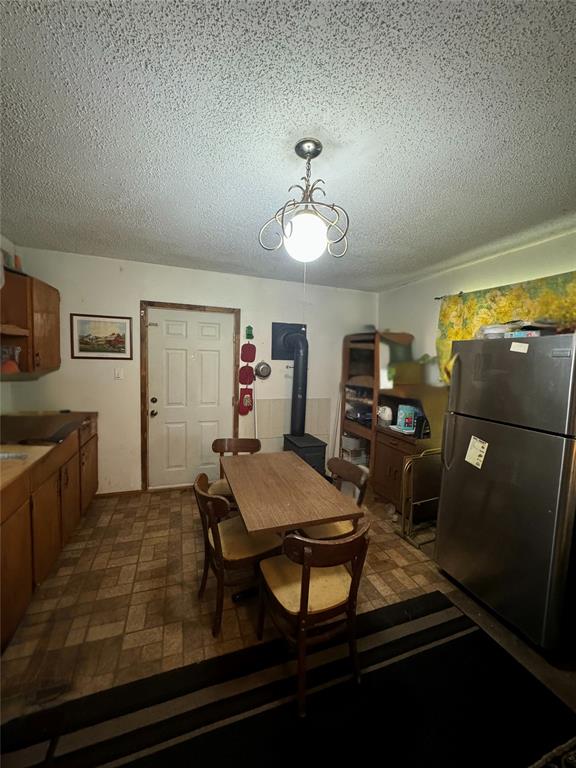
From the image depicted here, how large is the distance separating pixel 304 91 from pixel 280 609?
196 cm

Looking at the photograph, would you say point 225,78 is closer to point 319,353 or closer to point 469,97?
point 469,97

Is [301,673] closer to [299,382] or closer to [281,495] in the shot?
[281,495]

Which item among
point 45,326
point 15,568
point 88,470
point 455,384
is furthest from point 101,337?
point 455,384

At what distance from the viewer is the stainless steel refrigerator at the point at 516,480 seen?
4.63 ft

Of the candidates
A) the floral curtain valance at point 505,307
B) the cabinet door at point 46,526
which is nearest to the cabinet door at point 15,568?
the cabinet door at point 46,526

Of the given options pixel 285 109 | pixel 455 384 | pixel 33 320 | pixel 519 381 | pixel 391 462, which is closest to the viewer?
pixel 285 109

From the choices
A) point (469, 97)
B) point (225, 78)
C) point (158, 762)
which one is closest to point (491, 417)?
point (469, 97)

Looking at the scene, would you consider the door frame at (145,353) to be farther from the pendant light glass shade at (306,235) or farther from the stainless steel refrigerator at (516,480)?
the stainless steel refrigerator at (516,480)

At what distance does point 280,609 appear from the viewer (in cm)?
128

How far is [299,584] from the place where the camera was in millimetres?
1360

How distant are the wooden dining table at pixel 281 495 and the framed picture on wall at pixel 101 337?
5.31ft

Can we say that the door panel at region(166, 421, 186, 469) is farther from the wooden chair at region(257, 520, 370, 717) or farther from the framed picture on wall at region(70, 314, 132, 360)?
the wooden chair at region(257, 520, 370, 717)

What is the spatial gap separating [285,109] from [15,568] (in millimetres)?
2344

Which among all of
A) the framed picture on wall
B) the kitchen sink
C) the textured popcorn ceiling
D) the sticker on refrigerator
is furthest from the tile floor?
the textured popcorn ceiling
